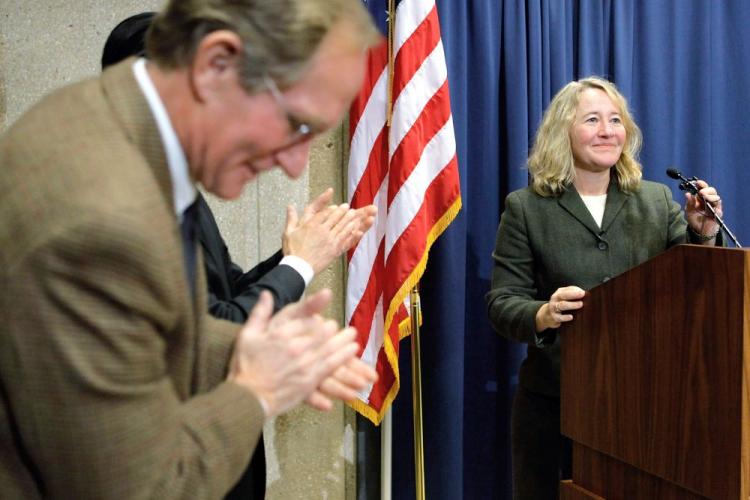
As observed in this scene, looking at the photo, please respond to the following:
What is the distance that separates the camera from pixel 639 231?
2.57 metres

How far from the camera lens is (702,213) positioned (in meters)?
2.44

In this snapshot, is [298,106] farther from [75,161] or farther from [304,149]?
[75,161]

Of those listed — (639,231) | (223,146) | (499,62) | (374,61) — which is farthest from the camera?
(499,62)

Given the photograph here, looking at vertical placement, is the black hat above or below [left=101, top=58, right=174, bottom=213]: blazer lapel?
above

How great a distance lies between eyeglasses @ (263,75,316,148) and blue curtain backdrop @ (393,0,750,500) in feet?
7.10

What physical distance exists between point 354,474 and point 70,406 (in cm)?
264

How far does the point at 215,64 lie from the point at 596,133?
194cm

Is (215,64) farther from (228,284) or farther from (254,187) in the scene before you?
(254,187)

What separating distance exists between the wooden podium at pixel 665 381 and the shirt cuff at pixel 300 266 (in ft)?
2.53

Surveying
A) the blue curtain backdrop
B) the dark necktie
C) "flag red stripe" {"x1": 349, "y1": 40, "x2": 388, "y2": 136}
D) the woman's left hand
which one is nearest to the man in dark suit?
the dark necktie

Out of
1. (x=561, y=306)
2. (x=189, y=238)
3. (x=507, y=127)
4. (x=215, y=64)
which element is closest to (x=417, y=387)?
(x=561, y=306)

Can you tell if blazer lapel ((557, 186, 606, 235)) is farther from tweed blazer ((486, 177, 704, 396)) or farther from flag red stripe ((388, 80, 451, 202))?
flag red stripe ((388, 80, 451, 202))

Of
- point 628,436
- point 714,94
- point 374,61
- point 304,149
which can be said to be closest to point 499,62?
point 374,61

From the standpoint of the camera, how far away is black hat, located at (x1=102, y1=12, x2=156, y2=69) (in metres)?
1.63
